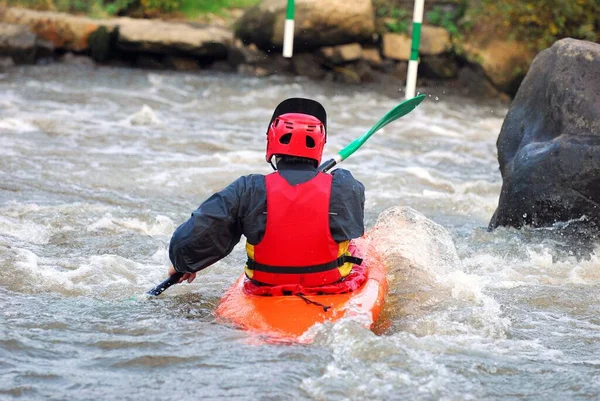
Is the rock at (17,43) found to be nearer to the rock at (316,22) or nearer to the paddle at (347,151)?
the rock at (316,22)

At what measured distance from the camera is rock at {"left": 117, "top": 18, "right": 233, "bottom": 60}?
41.1 ft

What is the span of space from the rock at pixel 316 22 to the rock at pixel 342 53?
2.9 inches

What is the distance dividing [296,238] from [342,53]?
926 cm

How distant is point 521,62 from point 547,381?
9.23 metres

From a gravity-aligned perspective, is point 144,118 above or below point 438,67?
below

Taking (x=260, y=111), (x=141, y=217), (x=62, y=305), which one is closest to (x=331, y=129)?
(x=260, y=111)

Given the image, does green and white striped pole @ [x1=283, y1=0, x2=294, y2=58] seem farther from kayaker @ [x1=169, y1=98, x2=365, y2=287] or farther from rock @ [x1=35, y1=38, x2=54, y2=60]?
rock @ [x1=35, y1=38, x2=54, y2=60]

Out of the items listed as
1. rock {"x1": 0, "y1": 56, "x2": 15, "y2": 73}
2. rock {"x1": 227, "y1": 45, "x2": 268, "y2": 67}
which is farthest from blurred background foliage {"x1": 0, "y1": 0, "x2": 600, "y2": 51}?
rock {"x1": 227, "y1": 45, "x2": 268, "y2": 67}

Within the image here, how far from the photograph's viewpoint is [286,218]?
352 cm

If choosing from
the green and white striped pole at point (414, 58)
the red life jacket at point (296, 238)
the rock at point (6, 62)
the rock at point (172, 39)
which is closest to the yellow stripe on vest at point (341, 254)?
the red life jacket at point (296, 238)

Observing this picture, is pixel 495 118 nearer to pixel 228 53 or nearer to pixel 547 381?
pixel 228 53

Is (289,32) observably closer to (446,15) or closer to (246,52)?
(246,52)

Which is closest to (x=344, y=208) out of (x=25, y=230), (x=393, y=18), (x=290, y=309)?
(x=290, y=309)

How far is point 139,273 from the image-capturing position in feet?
14.7
